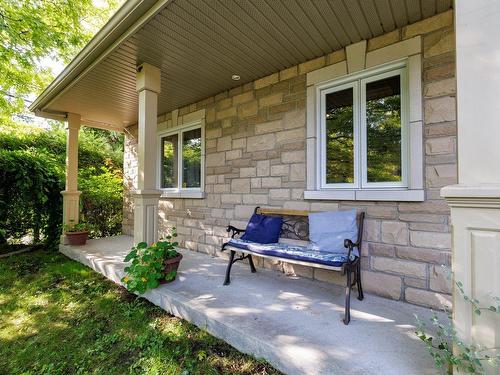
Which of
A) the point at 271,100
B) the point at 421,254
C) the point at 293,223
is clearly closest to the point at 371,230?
the point at 421,254

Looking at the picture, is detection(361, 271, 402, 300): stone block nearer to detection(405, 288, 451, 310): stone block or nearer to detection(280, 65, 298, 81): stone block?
detection(405, 288, 451, 310): stone block

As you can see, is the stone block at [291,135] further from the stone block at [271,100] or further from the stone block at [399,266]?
the stone block at [399,266]

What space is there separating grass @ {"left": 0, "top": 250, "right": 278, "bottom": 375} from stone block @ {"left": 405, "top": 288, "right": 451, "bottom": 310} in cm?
147

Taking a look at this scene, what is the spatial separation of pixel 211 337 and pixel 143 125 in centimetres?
236

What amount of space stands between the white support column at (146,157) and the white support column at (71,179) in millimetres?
2755

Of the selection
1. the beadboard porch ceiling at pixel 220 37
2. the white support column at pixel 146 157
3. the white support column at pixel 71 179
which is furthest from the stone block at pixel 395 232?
the white support column at pixel 71 179

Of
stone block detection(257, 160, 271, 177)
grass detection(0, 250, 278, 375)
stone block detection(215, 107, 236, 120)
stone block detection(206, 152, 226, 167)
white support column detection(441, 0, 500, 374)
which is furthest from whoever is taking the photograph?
stone block detection(206, 152, 226, 167)

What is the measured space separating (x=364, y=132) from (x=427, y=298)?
64.9 inches

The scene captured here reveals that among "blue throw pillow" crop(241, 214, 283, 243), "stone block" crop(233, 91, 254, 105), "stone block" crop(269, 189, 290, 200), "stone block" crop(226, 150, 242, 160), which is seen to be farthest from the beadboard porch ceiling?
"blue throw pillow" crop(241, 214, 283, 243)

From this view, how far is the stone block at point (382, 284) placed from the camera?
2.45m

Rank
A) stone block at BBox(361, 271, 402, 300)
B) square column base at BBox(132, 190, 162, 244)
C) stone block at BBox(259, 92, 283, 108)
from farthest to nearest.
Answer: stone block at BBox(259, 92, 283, 108) → square column base at BBox(132, 190, 162, 244) → stone block at BBox(361, 271, 402, 300)

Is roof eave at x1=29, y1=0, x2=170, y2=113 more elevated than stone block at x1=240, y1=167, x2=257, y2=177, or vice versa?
roof eave at x1=29, y1=0, x2=170, y2=113

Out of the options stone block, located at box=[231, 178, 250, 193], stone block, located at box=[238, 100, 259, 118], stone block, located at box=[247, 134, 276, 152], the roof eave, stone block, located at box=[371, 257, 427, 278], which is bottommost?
stone block, located at box=[371, 257, 427, 278]

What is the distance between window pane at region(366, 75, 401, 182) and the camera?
103 inches
